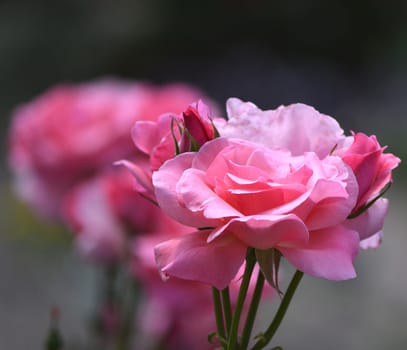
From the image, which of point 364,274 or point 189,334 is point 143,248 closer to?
point 189,334

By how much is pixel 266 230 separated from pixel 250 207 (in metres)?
0.02

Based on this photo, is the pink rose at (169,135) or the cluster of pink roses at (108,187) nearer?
the pink rose at (169,135)

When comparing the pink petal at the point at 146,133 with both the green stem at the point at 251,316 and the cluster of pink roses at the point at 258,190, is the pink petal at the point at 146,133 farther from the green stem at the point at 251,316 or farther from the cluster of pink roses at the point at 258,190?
the green stem at the point at 251,316

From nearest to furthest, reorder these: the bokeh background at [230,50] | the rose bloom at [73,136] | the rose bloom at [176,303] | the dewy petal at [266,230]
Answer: the dewy petal at [266,230] < the rose bloom at [176,303] < the rose bloom at [73,136] < the bokeh background at [230,50]

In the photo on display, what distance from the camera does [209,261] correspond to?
1.62ft

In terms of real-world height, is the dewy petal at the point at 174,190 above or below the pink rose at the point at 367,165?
below

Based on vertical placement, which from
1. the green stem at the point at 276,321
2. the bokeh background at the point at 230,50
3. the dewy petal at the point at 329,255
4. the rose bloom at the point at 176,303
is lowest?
the bokeh background at the point at 230,50

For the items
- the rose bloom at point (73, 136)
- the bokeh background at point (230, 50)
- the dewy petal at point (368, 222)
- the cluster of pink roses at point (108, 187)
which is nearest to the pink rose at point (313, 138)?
the dewy petal at point (368, 222)

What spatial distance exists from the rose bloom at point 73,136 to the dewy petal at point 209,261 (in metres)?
0.66

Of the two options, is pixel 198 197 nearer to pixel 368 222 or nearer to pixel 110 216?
pixel 368 222

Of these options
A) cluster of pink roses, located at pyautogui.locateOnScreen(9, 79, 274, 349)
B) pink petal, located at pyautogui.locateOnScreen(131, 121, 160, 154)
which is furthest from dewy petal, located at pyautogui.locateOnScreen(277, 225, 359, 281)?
cluster of pink roses, located at pyautogui.locateOnScreen(9, 79, 274, 349)

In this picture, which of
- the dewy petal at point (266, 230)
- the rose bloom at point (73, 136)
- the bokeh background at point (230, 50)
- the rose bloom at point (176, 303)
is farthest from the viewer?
the bokeh background at point (230, 50)

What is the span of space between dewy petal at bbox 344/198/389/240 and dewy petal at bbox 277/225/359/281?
0.7 inches

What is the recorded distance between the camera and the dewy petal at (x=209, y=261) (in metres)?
0.49
